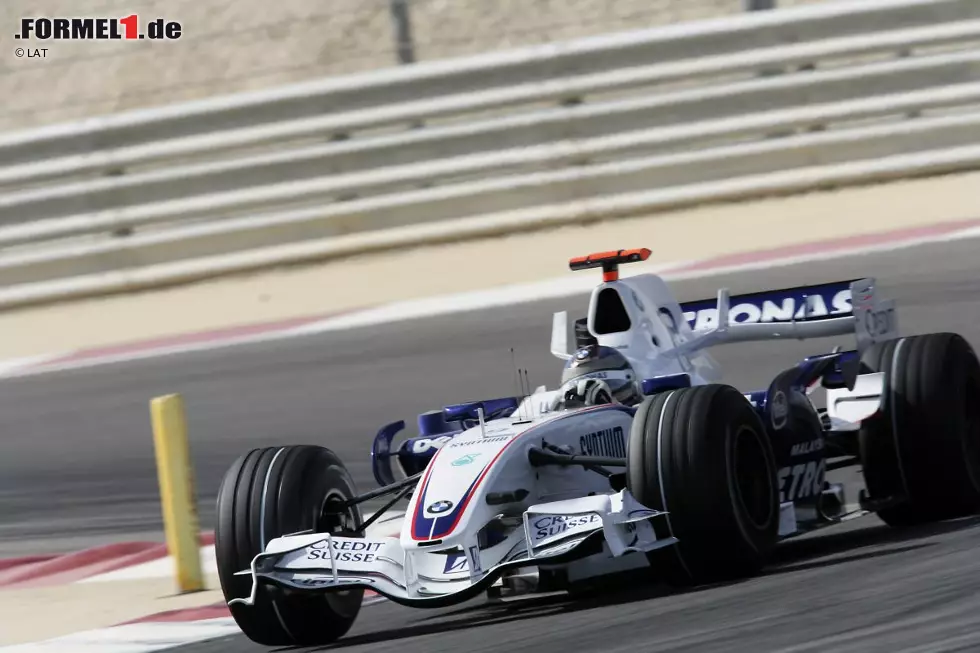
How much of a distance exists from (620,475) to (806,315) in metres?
2.08

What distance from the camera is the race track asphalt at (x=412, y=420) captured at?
5.91 meters

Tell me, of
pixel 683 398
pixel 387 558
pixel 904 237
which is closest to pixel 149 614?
pixel 387 558

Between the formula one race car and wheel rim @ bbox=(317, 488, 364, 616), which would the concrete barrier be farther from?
wheel rim @ bbox=(317, 488, 364, 616)

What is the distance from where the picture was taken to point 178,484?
8203 mm

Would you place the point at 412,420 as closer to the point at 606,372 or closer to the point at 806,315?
the point at 806,315

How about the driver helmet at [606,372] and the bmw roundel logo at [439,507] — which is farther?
the driver helmet at [606,372]

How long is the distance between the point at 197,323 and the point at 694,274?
12.6ft

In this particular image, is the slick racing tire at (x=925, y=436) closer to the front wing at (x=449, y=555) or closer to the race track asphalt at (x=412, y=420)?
the race track asphalt at (x=412, y=420)

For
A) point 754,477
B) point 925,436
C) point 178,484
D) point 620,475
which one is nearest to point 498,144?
point 178,484

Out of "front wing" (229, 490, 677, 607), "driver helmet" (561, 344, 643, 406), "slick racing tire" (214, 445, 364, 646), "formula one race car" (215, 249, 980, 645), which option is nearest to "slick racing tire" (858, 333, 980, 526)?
"formula one race car" (215, 249, 980, 645)

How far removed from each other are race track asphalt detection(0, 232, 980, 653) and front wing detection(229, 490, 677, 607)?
0.72 feet

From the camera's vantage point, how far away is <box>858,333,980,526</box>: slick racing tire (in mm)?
7355

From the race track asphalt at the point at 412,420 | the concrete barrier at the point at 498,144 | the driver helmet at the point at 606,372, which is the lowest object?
the race track asphalt at the point at 412,420

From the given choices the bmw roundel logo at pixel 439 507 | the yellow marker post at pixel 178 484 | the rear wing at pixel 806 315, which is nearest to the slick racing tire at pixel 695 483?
the bmw roundel logo at pixel 439 507
